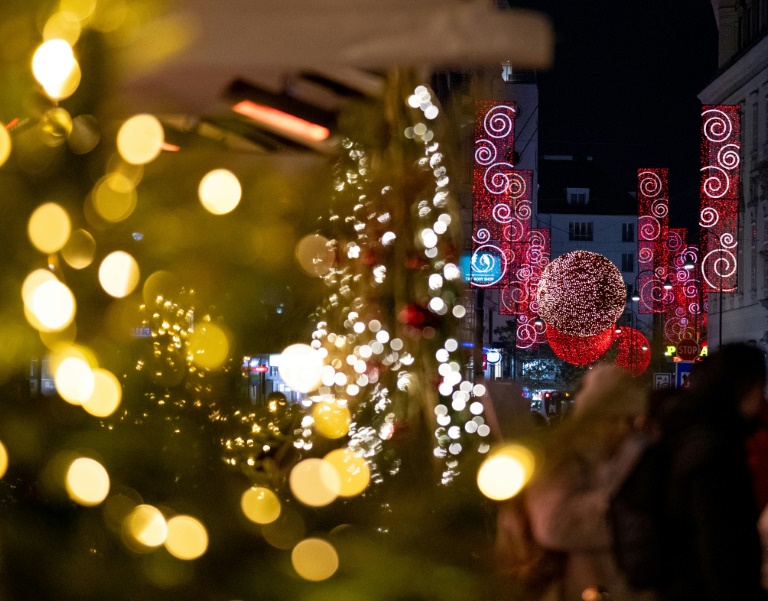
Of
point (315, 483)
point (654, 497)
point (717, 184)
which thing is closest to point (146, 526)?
point (315, 483)

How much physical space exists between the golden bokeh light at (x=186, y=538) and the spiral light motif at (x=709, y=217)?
2968 centimetres

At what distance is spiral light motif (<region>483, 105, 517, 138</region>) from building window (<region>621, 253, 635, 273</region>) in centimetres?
6052

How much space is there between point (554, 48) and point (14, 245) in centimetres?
138

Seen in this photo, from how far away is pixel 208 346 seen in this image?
2.77 m

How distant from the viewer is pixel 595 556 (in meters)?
3.35

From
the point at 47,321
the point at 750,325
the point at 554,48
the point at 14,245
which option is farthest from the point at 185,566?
the point at 750,325

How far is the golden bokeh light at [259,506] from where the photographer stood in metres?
2.38

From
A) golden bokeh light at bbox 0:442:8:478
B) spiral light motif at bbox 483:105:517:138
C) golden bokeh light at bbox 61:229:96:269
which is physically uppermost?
spiral light motif at bbox 483:105:517:138

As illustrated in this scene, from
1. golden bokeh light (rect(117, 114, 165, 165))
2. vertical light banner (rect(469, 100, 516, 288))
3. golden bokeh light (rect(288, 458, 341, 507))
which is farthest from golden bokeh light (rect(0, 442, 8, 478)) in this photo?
vertical light banner (rect(469, 100, 516, 288))

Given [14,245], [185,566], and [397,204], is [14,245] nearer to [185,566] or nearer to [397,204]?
[185,566]

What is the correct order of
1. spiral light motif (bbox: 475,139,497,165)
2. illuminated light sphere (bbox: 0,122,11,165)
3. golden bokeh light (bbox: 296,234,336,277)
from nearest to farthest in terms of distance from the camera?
illuminated light sphere (bbox: 0,122,11,165), golden bokeh light (bbox: 296,234,336,277), spiral light motif (bbox: 475,139,497,165)

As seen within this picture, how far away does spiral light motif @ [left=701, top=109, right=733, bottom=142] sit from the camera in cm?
2881

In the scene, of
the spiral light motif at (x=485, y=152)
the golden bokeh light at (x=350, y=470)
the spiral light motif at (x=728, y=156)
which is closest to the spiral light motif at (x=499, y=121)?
the spiral light motif at (x=485, y=152)

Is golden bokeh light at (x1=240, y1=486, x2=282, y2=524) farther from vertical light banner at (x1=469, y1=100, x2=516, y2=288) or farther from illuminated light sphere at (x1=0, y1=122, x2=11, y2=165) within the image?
vertical light banner at (x1=469, y1=100, x2=516, y2=288)
